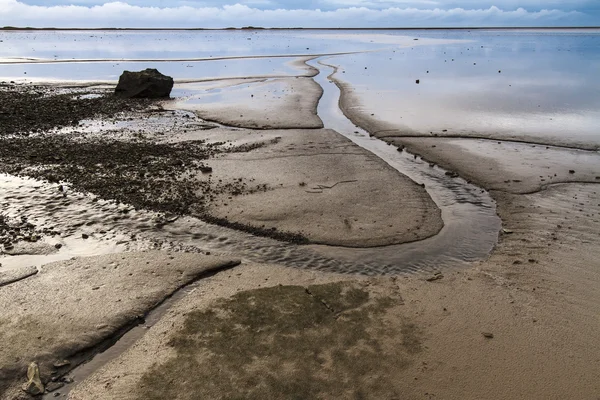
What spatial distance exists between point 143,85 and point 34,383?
17960 millimetres

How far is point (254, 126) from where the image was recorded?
577 inches

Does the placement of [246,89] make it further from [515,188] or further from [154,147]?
[515,188]

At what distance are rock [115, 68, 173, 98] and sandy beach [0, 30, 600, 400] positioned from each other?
26.5ft

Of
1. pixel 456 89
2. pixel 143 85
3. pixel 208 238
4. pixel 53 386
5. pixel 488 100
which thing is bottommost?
pixel 53 386

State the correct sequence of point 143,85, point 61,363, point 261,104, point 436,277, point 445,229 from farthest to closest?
point 143,85 → point 261,104 → point 445,229 → point 436,277 → point 61,363

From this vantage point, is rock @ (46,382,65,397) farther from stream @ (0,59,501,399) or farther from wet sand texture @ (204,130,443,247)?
wet sand texture @ (204,130,443,247)

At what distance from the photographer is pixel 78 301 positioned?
5.38 meters

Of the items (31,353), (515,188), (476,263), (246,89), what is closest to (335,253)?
(476,263)

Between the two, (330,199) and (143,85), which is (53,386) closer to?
(330,199)

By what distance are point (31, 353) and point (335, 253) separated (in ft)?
13.1

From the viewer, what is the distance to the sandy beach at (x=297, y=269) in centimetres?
438

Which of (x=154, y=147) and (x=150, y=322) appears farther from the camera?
(x=154, y=147)

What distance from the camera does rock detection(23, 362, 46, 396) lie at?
13.3ft

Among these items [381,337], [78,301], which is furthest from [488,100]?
[78,301]
